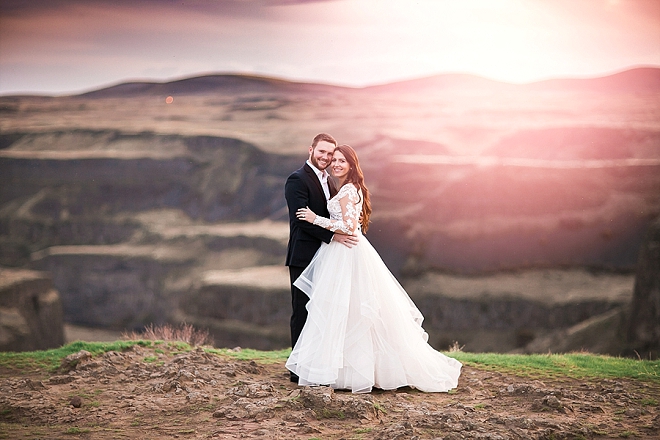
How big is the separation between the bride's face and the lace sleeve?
0.16 meters

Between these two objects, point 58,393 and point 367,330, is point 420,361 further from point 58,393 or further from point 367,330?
point 58,393

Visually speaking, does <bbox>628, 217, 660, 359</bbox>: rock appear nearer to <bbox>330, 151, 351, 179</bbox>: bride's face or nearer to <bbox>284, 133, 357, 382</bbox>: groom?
<bbox>284, 133, 357, 382</bbox>: groom

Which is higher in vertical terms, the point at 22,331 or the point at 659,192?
the point at 659,192

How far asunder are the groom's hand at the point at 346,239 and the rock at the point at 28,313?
91.7 feet

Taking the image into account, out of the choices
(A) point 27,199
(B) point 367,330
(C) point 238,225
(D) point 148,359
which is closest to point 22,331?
(D) point 148,359

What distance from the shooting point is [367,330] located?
7.00 m

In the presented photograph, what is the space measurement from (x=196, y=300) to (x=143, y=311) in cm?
1610

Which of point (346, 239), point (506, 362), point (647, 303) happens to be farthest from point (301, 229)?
point (647, 303)

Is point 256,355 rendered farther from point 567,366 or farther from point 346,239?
point 567,366

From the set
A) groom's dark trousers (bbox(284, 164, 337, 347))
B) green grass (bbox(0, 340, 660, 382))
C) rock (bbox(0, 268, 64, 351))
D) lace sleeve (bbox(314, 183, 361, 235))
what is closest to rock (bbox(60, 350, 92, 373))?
green grass (bbox(0, 340, 660, 382))

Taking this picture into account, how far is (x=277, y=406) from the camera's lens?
20.4 ft

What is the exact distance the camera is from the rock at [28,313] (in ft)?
105

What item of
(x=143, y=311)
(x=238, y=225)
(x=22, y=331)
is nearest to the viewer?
(x=22, y=331)

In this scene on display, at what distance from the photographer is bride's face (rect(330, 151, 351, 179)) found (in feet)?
23.3
